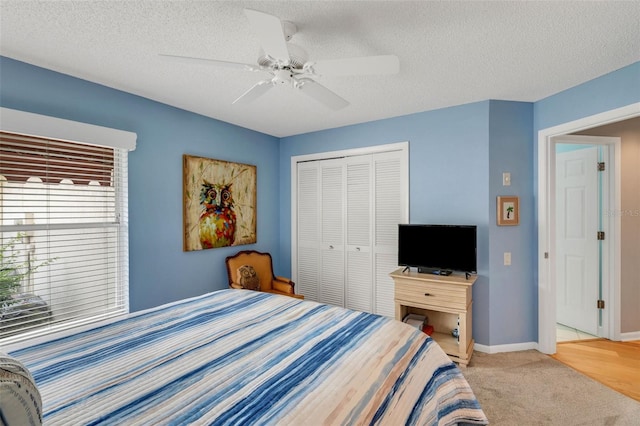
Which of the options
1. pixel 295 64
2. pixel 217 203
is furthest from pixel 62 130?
pixel 295 64

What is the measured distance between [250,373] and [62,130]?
2.31m

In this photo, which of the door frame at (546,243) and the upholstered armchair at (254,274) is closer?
the door frame at (546,243)

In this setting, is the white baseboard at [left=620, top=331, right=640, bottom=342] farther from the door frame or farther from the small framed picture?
the small framed picture

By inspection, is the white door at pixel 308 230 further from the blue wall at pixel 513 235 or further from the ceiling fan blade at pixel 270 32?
the ceiling fan blade at pixel 270 32

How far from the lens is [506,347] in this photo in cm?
299

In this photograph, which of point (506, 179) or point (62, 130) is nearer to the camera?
point (62, 130)

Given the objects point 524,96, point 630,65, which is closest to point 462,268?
point 524,96

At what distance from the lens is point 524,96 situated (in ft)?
9.41

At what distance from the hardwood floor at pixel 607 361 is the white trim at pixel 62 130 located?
4.42 meters

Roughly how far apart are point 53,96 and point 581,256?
209 inches

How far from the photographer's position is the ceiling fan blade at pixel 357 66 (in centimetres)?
154

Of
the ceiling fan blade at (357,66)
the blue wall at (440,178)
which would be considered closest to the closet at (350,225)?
the blue wall at (440,178)

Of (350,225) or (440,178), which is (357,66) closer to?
(440,178)

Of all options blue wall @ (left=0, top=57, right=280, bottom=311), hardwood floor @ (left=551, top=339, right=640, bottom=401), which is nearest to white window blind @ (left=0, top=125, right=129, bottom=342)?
blue wall @ (left=0, top=57, right=280, bottom=311)
